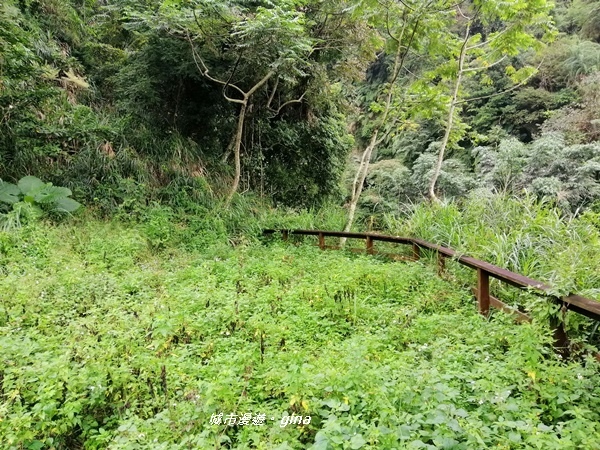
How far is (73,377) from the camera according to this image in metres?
A: 2.29

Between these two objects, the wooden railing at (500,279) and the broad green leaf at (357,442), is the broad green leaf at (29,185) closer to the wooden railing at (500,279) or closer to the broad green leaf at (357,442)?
the wooden railing at (500,279)

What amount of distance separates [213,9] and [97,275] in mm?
5093

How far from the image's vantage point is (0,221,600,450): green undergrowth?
6.14 feet

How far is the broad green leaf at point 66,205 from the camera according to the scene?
6.75 m

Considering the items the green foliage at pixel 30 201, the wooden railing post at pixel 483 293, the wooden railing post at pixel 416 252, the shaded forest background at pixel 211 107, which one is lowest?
the wooden railing post at pixel 416 252

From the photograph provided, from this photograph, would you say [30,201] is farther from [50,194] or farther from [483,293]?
[483,293]

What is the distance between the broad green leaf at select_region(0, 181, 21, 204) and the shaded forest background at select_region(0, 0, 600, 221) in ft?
3.12

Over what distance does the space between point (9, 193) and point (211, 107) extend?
203 inches

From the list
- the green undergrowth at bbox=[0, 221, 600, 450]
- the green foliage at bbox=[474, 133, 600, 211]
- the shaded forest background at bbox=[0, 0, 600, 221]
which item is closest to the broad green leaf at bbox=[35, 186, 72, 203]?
the shaded forest background at bbox=[0, 0, 600, 221]

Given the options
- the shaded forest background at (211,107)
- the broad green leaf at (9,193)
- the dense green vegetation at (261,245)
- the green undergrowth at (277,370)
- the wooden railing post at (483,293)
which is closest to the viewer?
the green undergrowth at (277,370)

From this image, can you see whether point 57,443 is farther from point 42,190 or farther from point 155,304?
point 42,190

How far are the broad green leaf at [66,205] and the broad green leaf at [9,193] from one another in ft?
1.92

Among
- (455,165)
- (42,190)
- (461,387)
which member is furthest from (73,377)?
(455,165)

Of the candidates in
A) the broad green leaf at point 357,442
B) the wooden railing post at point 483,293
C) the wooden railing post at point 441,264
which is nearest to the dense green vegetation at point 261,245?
the broad green leaf at point 357,442
